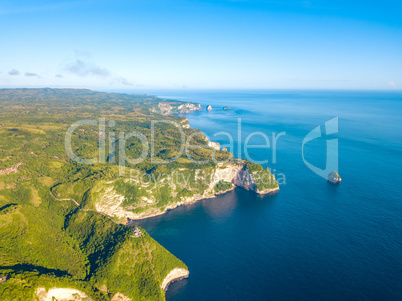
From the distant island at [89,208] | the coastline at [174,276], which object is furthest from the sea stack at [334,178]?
the coastline at [174,276]

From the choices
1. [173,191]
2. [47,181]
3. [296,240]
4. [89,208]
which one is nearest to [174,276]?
[89,208]

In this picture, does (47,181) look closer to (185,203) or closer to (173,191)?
(173,191)

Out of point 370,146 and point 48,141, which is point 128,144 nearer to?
point 48,141

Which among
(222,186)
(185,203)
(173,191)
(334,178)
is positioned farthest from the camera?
(222,186)

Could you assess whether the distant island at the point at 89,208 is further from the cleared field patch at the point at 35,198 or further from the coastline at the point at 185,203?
the coastline at the point at 185,203

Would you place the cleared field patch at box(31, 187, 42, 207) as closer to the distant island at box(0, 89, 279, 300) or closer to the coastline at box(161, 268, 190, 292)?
the distant island at box(0, 89, 279, 300)

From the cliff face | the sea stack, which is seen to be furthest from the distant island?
the sea stack

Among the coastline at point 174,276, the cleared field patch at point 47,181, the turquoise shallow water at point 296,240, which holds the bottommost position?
the coastline at point 174,276

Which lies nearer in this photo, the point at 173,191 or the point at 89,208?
the point at 89,208
